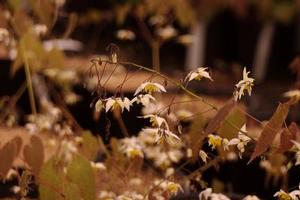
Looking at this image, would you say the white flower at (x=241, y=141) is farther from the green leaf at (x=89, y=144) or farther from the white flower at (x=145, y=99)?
the green leaf at (x=89, y=144)

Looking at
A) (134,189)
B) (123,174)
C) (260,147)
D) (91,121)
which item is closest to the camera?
(260,147)

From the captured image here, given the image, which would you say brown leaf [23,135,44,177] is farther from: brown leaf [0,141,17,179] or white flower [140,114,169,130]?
white flower [140,114,169,130]

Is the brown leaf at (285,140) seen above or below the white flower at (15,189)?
above

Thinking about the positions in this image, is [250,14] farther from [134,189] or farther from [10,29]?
[134,189]

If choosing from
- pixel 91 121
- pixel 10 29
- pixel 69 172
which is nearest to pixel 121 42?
pixel 91 121

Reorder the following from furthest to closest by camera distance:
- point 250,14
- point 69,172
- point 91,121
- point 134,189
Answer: point 250,14 < point 91,121 < point 134,189 < point 69,172

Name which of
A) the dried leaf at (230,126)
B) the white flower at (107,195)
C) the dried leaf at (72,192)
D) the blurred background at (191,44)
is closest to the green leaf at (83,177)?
the dried leaf at (72,192)
